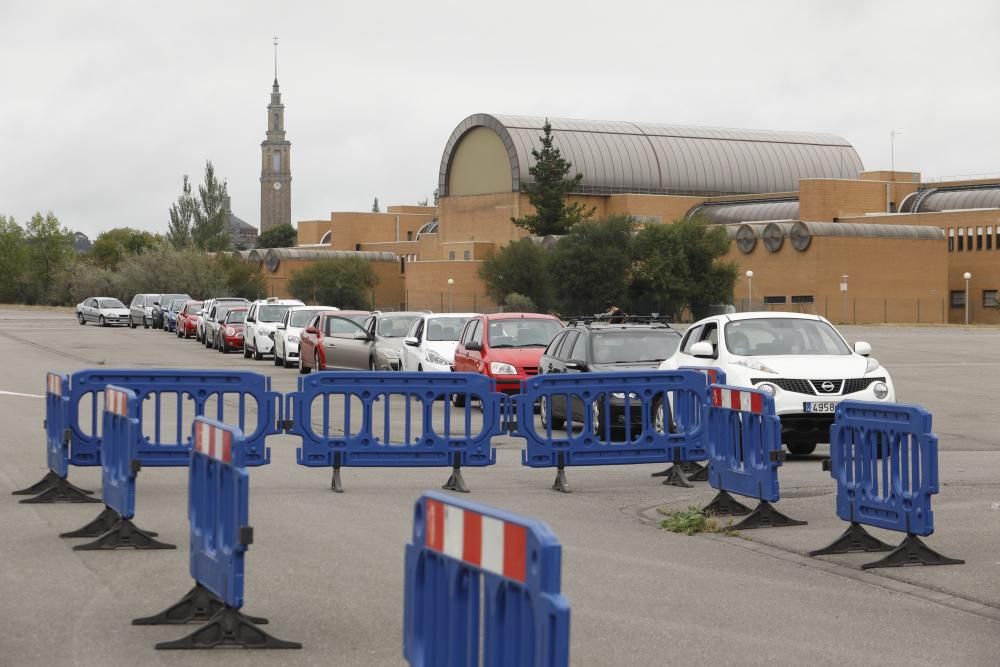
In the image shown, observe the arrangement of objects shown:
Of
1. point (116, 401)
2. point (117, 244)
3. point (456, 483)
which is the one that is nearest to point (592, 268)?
point (456, 483)

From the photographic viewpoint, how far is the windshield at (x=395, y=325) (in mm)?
31188

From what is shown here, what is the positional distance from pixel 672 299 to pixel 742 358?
59.3 metres

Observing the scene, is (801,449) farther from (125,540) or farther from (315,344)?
(315,344)

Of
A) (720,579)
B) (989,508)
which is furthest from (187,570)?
(989,508)

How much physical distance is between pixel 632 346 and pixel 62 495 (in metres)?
9.42

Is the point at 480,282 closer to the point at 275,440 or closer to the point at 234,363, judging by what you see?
the point at 234,363

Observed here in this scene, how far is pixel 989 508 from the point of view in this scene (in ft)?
41.7

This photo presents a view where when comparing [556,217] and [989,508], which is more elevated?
[556,217]

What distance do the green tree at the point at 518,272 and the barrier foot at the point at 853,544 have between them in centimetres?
7420

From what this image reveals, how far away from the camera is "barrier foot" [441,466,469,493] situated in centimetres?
1418

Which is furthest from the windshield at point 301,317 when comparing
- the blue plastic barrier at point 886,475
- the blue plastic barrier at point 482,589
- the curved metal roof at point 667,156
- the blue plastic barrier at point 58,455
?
the curved metal roof at point 667,156

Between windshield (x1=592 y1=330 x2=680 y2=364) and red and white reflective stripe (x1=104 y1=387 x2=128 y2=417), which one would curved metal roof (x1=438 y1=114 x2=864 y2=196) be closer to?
windshield (x1=592 y1=330 x2=680 y2=364)

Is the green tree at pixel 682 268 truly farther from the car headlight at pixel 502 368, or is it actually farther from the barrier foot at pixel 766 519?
the barrier foot at pixel 766 519

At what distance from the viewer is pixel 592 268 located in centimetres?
7562
